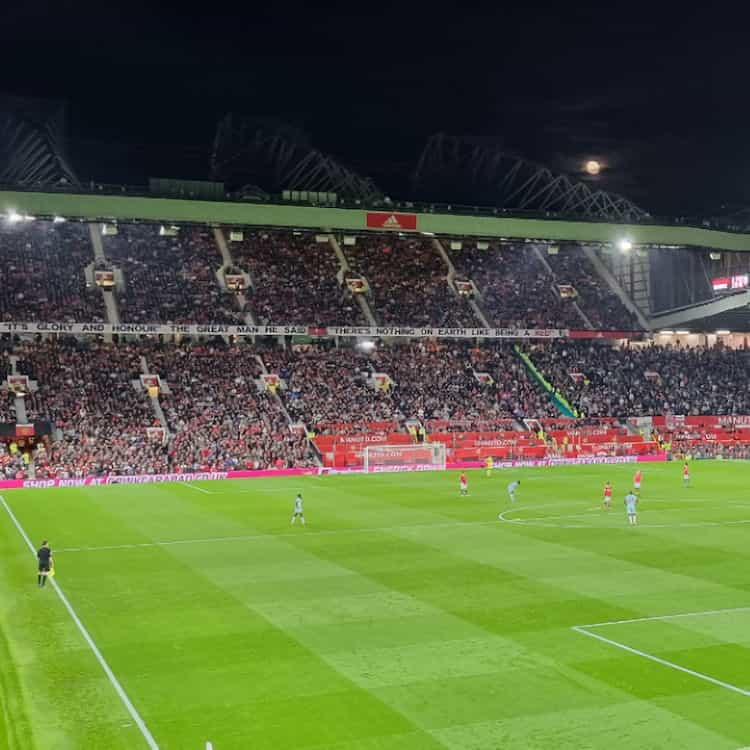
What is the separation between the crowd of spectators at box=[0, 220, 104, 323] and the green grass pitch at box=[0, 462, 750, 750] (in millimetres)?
27190

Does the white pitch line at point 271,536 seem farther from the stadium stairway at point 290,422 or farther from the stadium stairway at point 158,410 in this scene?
the stadium stairway at point 158,410

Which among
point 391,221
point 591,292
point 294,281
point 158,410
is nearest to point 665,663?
point 158,410

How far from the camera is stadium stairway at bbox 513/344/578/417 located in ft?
230

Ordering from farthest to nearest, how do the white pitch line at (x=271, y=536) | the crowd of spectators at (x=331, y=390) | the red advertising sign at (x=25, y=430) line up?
1. the crowd of spectators at (x=331, y=390)
2. the red advertising sign at (x=25, y=430)
3. the white pitch line at (x=271, y=536)

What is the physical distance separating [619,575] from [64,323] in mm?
45547

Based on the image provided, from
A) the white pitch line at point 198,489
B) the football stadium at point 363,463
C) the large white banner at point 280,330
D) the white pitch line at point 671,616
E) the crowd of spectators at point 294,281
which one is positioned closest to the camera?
the football stadium at point 363,463

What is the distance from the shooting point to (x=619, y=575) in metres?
27.1

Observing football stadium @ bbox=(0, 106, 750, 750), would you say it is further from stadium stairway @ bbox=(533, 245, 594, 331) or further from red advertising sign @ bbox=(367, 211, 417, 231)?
stadium stairway @ bbox=(533, 245, 594, 331)

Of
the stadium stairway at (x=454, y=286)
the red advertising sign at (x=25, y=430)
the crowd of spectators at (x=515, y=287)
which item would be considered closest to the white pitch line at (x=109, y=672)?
the red advertising sign at (x=25, y=430)

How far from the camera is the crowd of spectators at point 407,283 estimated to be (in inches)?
2921

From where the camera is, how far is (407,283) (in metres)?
77.4

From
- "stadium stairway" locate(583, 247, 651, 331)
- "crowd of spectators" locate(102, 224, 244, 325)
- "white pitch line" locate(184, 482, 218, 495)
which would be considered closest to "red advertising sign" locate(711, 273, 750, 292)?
"stadium stairway" locate(583, 247, 651, 331)

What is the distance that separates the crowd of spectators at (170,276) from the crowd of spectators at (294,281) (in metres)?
2.15

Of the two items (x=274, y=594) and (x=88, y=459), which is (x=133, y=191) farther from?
(x=274, y=594)
